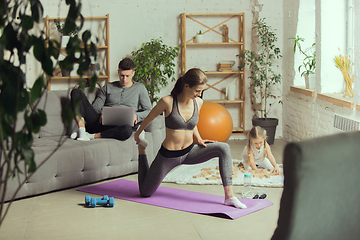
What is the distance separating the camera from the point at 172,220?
2.79 metres

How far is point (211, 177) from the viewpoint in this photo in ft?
12.4

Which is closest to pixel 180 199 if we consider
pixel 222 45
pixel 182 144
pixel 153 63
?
pixel 182 144

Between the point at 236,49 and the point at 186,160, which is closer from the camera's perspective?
the point at 186,160

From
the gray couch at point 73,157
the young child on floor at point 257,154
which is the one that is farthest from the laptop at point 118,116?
the young child on floor at point 257,154

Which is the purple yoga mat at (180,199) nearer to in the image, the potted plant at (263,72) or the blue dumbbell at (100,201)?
the blue dumbbell at (100,201)

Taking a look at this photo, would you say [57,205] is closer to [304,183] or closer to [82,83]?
[82,83]

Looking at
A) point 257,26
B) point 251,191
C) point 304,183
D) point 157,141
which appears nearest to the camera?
point 304,183

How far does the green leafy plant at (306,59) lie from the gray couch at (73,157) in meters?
2.11

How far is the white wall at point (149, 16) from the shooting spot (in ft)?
19.0

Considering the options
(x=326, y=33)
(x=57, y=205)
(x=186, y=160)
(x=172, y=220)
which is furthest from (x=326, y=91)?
(x=57, y=205)

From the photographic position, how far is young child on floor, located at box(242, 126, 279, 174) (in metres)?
3.94

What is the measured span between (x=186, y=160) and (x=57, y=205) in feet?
3.41

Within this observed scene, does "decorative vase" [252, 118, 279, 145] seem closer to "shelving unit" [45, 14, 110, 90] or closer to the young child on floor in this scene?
the young child on floor

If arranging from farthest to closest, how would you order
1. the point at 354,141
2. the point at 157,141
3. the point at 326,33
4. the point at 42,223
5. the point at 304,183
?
the point at 326,33 → the point at 157,141 → the point at 42,223 → the point at 354,141 → the point at 304,183
